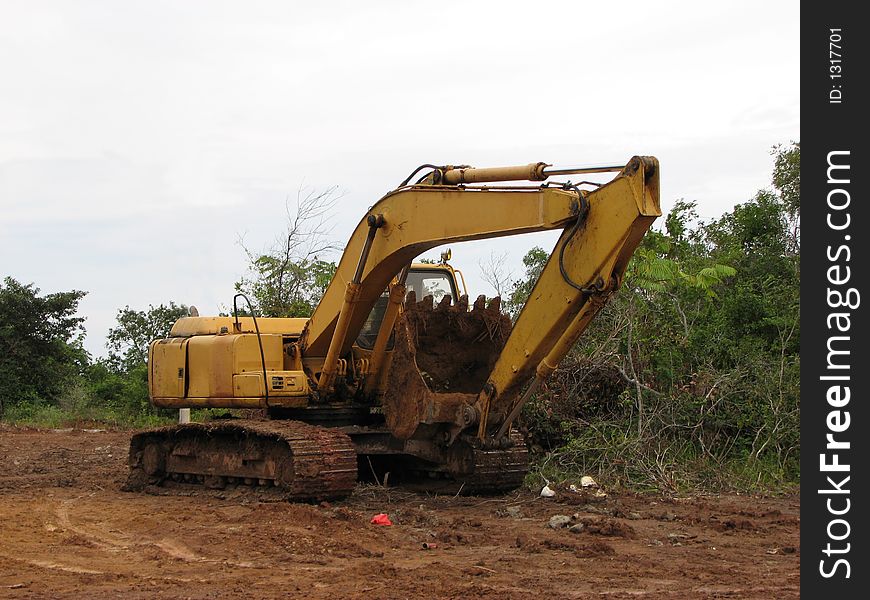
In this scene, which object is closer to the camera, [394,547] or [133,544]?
[394,547]

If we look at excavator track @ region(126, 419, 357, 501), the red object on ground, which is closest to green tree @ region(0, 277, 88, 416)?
excavator track @ region(126, 419, 357, 501)

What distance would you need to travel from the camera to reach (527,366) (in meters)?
9.77

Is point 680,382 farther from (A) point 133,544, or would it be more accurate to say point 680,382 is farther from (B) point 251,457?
(A) point 133,544

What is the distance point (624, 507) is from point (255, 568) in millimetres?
4299

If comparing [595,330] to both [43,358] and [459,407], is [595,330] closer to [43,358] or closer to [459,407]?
[459,407]

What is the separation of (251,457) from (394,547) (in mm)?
3331

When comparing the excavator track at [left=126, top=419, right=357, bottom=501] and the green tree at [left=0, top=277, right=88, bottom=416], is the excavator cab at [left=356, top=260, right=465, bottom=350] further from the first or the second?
the green tree at [left=0, top=277, right=88, bottom=416]

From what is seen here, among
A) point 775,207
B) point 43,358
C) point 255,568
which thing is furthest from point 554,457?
point 43,358

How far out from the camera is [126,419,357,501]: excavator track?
420 inches

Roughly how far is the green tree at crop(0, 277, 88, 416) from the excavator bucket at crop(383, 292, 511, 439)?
18.1 meters

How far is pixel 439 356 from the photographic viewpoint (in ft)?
37.0

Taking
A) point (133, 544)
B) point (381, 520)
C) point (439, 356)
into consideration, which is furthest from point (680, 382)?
point (133, 544)

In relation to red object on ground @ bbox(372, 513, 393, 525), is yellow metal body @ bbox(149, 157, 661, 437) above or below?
above

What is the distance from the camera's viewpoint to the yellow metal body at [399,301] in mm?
8961
